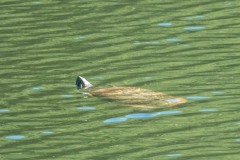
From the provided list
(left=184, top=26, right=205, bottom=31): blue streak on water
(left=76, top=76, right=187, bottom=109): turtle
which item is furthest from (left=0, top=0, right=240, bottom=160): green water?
(left=76, top=76, right=187, bottom=109): turtle

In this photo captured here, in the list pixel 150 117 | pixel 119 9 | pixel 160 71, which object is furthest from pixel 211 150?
pixel 119 9

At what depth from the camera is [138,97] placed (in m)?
13.3

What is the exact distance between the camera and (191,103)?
511 inches

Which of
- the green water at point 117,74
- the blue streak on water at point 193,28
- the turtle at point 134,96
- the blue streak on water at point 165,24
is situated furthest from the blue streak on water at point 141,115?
the blue streak on water at point 165,24

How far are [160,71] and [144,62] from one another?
0.56m

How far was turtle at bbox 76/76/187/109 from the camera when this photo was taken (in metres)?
13.1

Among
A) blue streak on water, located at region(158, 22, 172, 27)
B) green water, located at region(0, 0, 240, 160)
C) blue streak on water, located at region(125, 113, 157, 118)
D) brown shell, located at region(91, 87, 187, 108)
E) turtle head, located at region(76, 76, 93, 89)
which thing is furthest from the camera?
blue streak on water, located at region(158, 22, 172, 27)

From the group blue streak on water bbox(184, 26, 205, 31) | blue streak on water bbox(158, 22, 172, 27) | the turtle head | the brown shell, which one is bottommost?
the brown shell

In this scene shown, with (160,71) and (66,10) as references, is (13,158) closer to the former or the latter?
(160,71)

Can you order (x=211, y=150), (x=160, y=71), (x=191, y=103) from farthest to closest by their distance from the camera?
(x=160, y=71) → (x=191, y=103) → (x=211, y=150)

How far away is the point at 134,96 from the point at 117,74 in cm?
126

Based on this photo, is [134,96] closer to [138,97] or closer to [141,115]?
[138,97]

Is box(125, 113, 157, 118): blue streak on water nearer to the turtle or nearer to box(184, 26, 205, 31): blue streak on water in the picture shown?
the turtle

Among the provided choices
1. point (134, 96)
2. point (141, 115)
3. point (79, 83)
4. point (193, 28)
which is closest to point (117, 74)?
point (79, 83)
